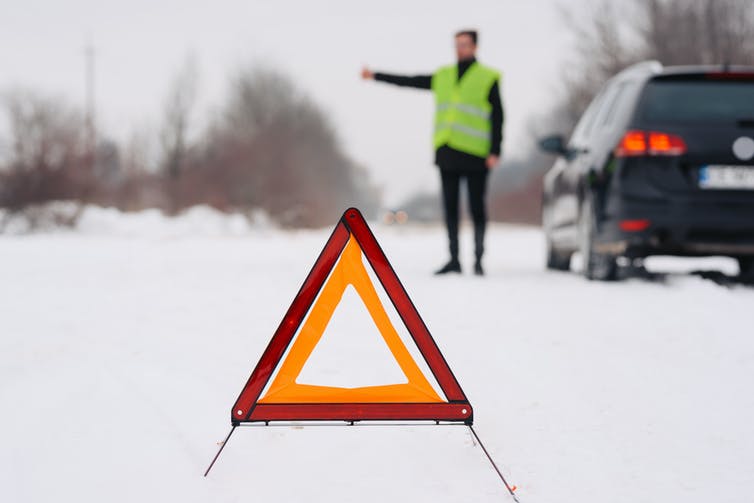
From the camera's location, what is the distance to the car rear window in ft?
25.0

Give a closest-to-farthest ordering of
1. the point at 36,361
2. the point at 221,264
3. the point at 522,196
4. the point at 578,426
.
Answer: the point at 578,426 → the point at 36,361 → the point at 221,264 → the point at 522,196

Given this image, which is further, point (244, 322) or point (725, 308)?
point (725, 308)

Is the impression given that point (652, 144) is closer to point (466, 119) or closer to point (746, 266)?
point (466, 119)

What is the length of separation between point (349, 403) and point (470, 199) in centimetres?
627

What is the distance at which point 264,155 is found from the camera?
31.7 m

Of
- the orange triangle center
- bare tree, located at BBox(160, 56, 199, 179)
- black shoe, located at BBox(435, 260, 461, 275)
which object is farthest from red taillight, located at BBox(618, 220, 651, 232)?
bare tree, located at BBox(160, 56, 199, 179)

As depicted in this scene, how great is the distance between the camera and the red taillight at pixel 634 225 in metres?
7.48

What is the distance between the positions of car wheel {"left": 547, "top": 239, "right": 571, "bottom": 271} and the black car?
220cm

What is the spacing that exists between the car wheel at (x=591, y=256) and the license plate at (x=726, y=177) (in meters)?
1.05

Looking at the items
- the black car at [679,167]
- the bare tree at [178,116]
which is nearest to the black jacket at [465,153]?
the black car at [679,167]

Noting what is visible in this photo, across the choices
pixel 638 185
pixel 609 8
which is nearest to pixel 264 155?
pixel 609 8

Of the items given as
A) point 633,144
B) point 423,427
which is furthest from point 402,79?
point 423,427

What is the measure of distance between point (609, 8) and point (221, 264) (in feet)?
105

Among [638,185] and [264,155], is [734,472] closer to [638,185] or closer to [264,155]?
[638,185]
